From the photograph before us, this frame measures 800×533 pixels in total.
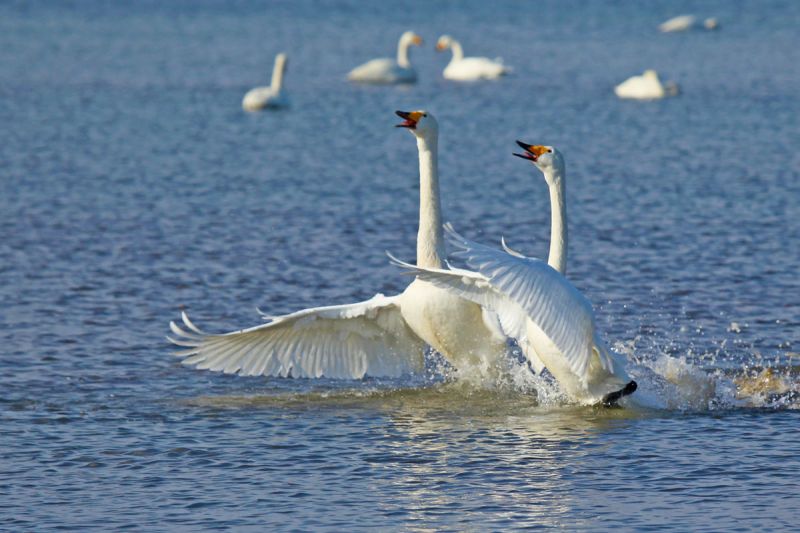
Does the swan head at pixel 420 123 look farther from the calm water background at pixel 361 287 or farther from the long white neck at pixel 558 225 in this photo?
the calm water background at pixel 361 287

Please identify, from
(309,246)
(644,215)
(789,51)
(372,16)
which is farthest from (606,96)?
(372,16)

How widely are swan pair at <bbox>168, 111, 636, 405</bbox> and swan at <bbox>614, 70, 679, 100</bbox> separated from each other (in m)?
18.5

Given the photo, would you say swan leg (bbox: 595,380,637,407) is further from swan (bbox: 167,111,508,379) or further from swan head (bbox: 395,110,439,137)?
swan head (bbox: 395,110,439,137)

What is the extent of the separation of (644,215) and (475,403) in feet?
22.9

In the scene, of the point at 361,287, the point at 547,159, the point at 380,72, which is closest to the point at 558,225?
the point at 547,159

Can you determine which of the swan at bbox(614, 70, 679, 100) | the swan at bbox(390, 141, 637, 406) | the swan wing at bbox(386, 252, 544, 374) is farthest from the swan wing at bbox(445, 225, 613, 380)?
the swan at bbox(614, 70, 679, 100)

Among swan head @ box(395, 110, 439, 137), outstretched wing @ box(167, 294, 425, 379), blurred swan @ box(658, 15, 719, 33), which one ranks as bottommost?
outstretched wing @ box(167, 294, 425, 379)

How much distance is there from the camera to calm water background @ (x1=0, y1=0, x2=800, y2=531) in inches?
324

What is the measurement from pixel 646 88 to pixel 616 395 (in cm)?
1975

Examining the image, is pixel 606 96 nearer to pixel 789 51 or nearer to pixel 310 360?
pixel 789 51

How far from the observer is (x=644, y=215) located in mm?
16828

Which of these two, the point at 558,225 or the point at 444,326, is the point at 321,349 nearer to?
the point at 444,326

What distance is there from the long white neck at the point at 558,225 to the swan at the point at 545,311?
13mm

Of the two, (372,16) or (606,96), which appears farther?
(372,16)
